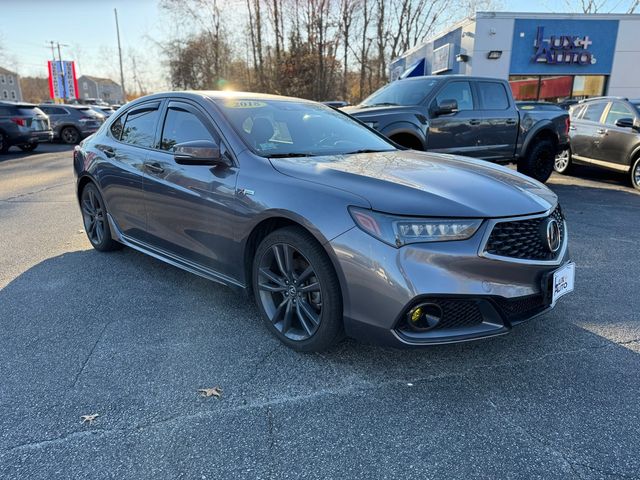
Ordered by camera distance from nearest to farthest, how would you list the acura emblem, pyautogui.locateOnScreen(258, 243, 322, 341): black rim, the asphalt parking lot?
the asphalt parking lot, the acura emblem, pyautogui.locateOnScreen(258, 243, 322, 341): black rim

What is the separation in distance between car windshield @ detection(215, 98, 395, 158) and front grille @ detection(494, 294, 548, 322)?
1627mm

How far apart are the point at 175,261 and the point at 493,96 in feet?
22.1

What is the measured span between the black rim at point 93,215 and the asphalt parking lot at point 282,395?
945 millimetres

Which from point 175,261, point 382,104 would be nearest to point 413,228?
point 175,261

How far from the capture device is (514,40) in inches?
683

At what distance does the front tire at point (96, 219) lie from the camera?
477cm

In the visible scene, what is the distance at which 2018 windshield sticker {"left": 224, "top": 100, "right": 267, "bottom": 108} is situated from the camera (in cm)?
351

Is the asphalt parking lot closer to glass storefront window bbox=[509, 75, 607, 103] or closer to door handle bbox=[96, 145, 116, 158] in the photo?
door handle bbox=[96, 145, 116, 158]

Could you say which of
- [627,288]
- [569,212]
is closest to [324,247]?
[627,288]

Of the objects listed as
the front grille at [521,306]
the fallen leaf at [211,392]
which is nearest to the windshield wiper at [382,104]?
the front grille at [521,306]

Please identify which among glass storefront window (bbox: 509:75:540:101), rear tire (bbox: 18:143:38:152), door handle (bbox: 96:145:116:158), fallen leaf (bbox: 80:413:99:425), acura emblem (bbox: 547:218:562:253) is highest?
glass storefront window (bbox: 509:75:540:101)

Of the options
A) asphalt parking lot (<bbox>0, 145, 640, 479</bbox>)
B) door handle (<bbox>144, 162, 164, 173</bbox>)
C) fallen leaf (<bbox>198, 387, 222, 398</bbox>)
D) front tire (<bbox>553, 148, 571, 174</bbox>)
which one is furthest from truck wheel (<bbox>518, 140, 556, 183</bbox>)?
fallen leaf (<bbox>198, 387, 222, 398</bbox>)

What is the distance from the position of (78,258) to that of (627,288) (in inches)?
205

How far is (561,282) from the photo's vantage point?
→ 2.68 meters
